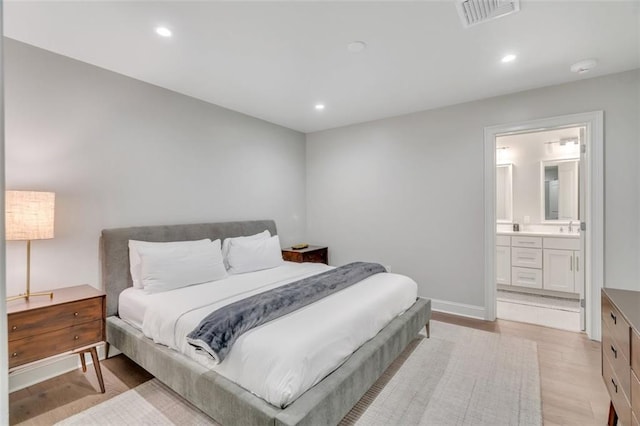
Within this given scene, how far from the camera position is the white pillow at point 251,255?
3.33 metres

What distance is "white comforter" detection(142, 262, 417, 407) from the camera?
5.13 feet

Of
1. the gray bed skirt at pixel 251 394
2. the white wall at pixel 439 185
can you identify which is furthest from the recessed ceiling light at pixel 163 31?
the white wall at pixel 439 185

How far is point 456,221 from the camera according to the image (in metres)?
3.73

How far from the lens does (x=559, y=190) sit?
15.6 feet

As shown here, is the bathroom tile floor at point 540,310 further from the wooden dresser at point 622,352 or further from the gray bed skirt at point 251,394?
the gray bed skirt at point 251,394

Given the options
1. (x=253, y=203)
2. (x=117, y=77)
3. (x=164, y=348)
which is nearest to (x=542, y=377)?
(x=164, y=348)

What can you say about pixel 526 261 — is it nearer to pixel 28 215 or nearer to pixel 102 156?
pixel 102 156

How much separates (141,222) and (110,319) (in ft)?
3.00

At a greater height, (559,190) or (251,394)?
(559,190)

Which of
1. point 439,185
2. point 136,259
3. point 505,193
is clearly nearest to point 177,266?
point 136,259

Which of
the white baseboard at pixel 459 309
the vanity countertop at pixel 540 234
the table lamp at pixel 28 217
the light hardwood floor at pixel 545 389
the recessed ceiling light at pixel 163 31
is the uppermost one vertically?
the recessed ceiling light at pixel 163 31

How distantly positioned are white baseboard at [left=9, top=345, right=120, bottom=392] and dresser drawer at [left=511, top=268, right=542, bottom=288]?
5.40 m

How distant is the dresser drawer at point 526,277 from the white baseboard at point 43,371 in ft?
17.7

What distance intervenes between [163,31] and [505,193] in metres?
5.32
